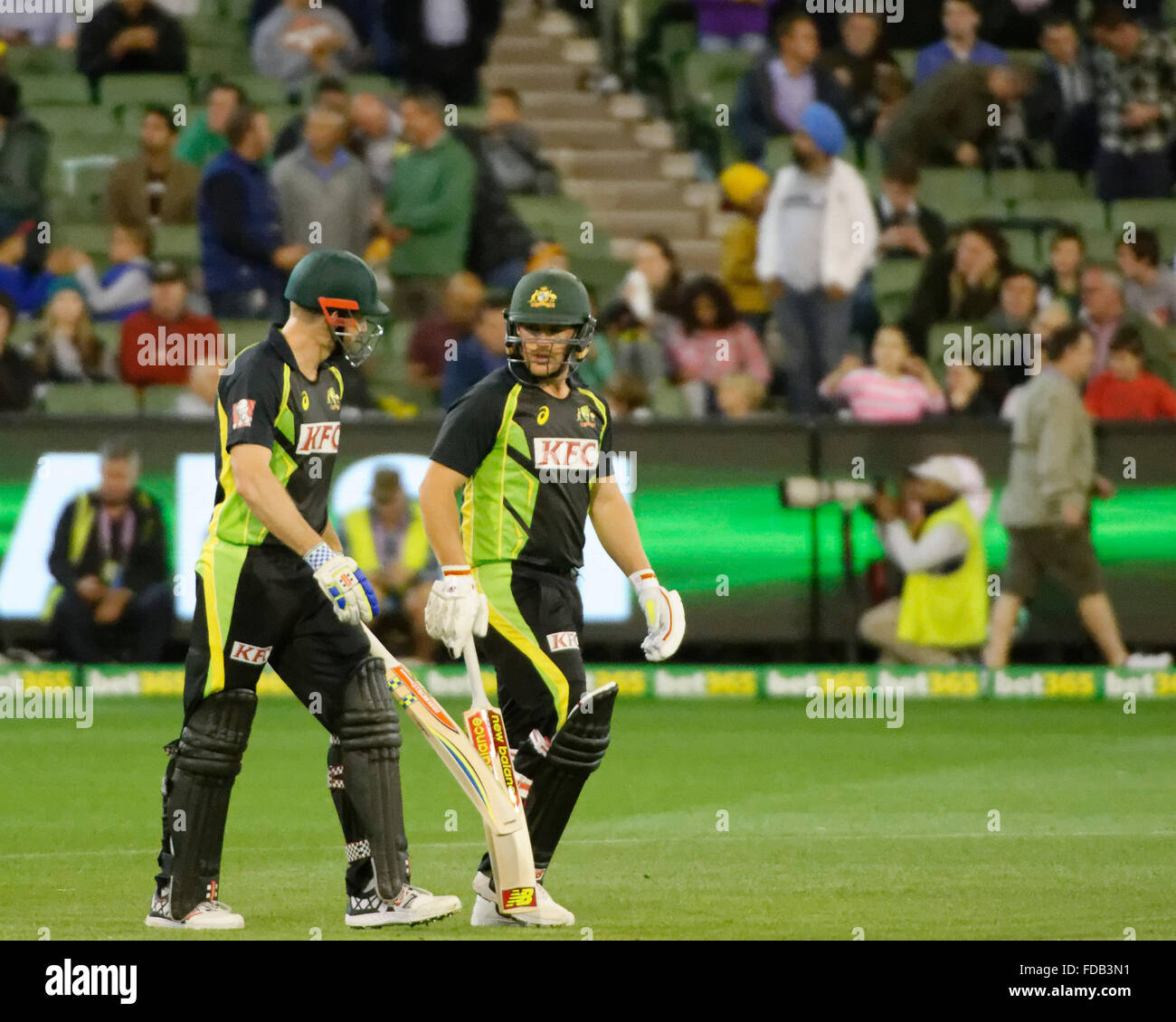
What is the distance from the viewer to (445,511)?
26.5 ft

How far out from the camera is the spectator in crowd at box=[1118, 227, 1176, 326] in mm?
17438

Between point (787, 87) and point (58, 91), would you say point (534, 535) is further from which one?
point (58, 91)

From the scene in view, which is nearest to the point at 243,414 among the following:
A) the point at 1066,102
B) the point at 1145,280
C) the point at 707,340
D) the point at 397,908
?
the point at 397,908

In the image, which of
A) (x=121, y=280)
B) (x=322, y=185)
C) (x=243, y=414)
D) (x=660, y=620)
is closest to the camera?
(x=243, y=414)

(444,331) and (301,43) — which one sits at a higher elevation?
(301,43)

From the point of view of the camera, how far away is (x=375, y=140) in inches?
689

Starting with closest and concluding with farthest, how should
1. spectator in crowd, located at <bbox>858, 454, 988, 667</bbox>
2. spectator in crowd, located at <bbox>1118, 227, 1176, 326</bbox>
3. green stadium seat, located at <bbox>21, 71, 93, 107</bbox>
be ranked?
spectator in crowd, located at <bbox>858, 454, 988, 667</bbox>, spectator in crowd, located at <bbox>1118, 227, 1176, 326</bbox>, green stadium seat, located at <bbox>21, 71, 93, 107</bbox>

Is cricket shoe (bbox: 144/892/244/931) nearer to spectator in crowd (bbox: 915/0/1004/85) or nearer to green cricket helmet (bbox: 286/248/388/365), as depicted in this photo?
green cricket helmet (bbox: 286/248/388/365)

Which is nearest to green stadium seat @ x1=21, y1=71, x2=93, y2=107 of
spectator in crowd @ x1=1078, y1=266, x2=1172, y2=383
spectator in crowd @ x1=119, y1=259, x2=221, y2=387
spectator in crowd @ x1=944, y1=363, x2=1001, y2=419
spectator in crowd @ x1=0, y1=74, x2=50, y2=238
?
spectator in crowd @ x1=0, y1=74, x2=50, y2=238

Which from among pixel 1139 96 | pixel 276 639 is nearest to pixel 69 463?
pixel 276 639

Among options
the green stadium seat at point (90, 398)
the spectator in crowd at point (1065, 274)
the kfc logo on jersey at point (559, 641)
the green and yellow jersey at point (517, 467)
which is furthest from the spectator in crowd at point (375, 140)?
the kfc logo on jersey at point (559, 641)

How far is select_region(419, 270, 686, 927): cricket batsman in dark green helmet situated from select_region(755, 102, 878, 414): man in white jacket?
8.43m

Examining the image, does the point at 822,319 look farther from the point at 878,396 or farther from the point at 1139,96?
the point at 1139,96

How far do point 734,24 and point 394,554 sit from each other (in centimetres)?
725
